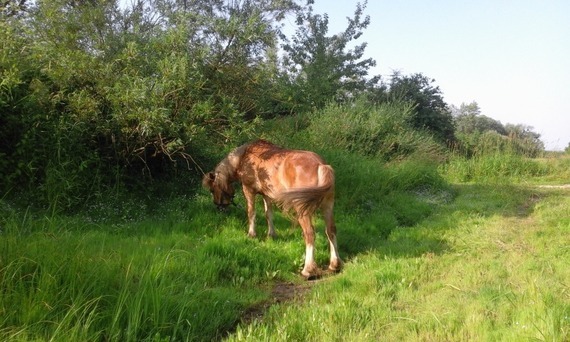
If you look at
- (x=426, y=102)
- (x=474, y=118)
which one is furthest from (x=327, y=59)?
(x=474, y=118)

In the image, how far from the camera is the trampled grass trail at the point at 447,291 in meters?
3.48

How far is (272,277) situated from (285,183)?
1494 millimetres

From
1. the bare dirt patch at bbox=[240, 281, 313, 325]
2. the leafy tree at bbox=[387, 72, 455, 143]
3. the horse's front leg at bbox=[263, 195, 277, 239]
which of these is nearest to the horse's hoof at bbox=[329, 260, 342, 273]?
the bare dirt patch at bbox=[240, 281, 313, 325]

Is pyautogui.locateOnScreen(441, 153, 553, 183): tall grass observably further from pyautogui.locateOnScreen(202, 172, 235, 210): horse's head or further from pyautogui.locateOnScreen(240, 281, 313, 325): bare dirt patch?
pyautogui.locateOnScreen(240, 281, 313, 325): bare dirt patch

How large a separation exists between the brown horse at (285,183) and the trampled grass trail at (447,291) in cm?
77

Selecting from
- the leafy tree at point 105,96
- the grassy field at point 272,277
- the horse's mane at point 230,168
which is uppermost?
the leafy tree at point 105,96

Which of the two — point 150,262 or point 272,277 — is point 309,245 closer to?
point 272,277

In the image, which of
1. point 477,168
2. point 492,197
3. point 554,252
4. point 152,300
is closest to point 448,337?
point 152,300

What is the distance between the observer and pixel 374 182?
10.1 m

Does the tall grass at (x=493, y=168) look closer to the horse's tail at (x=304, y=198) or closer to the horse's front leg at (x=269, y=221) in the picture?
the horse's front leg at (x=269, y=221)

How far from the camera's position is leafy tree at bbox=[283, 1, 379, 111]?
21062 mm

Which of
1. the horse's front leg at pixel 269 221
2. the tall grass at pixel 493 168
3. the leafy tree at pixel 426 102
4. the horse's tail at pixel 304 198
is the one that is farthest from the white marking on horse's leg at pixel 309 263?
the leafy tree at pixel 426 102

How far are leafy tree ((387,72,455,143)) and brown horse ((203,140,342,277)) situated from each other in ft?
55.0

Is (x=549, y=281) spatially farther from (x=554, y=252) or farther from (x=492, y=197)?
(x=492, y=197)
